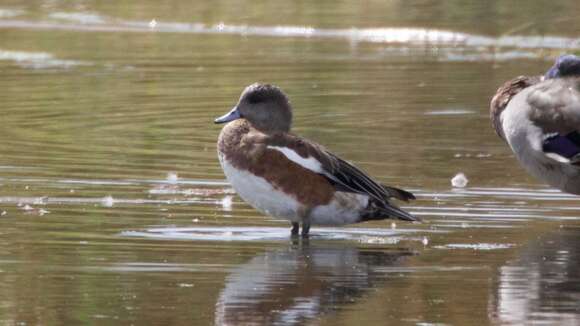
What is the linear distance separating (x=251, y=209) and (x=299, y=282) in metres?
2.33

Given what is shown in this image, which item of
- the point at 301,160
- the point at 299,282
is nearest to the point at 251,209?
the point at 301,160

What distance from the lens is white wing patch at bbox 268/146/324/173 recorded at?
9195mm

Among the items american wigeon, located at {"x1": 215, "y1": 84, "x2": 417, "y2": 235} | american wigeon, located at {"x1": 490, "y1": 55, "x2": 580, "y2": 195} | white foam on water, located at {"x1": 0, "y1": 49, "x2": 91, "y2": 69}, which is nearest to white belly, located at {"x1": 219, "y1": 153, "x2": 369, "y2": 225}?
american wigeon, located at {"x1": 215, "y1": 84, "x2": 417, "y2": 235}

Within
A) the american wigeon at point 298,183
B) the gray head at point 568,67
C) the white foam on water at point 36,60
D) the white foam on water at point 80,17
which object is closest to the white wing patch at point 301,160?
the american wigeon at point 298,183

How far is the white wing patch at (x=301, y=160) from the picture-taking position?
9.20m

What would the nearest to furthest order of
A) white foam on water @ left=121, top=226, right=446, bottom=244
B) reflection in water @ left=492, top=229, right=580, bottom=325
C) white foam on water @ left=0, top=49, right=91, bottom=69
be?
1. reflection in water @ left=492, top=229, right=580, bottom=325
2. white foam on water @ left=121, top=226, right=446, bottom=244
3. white foam on water @ left=0, top=49, right=91, bottom=69

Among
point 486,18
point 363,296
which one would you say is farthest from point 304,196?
point 486,18

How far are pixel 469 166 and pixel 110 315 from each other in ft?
17.6

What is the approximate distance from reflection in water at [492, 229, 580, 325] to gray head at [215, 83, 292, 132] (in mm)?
1607

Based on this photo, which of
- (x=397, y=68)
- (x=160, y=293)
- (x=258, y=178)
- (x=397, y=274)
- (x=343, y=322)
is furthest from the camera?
(x=397, y=68)

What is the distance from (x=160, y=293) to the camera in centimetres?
748

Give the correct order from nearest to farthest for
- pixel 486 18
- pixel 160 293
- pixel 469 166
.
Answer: pixel 160 293 → pixel 469 166 → pixel 486 18

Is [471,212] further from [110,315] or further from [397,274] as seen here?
[110,315]

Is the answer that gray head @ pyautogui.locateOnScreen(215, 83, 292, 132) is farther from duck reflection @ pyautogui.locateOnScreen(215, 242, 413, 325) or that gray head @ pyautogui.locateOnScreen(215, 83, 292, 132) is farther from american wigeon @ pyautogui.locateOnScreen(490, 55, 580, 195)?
american wigeon @ pyautogui.locateOnScreen(490, 55, 580, 195)
